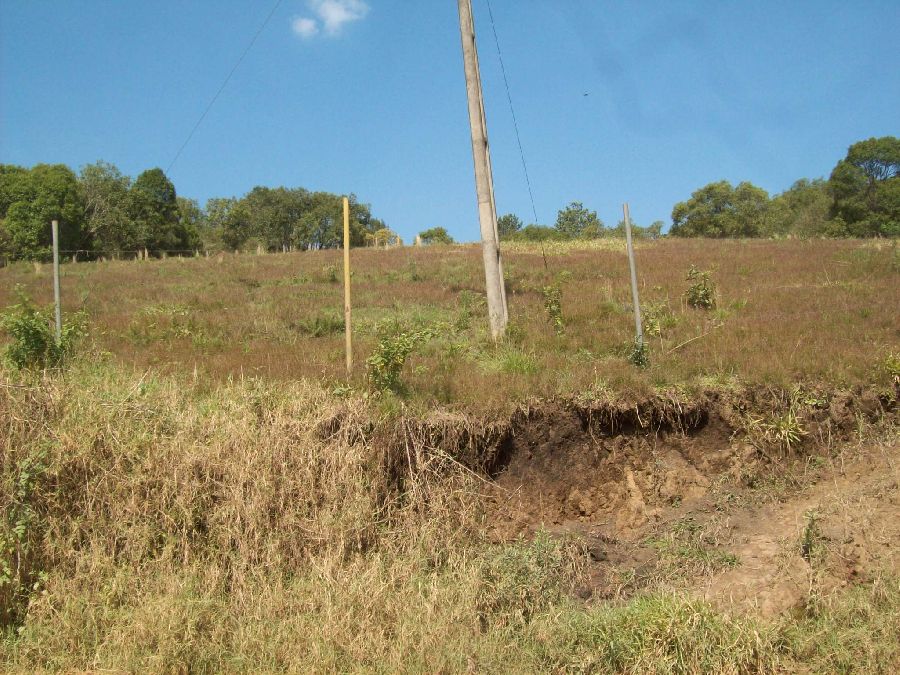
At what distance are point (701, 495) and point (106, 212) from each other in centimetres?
5239

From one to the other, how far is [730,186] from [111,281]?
220 ft

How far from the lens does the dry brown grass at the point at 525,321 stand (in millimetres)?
9008

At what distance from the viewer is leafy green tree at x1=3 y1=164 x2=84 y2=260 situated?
43.8 metres

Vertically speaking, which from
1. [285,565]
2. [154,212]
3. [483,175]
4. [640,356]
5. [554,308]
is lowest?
[285,565]

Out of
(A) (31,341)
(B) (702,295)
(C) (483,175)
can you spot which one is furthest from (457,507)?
(B) (702,295)

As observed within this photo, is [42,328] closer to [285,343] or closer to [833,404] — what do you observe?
[285,343]

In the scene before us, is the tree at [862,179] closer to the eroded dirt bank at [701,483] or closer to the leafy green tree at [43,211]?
the eroded dirt bank at [701,483]

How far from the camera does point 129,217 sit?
50.1 meters

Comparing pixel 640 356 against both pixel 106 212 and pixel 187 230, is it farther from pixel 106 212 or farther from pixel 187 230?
pixel 187 230

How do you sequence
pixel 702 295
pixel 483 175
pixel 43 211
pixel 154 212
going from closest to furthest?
1. pixel 483 175
2. pixel 702 295
3. pixel 43 211
4. pixel 154 212

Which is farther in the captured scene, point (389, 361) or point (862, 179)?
A: point (862, 179)

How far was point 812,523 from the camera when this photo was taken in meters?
7.12

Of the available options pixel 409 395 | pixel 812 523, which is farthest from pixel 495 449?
pixel 812 523

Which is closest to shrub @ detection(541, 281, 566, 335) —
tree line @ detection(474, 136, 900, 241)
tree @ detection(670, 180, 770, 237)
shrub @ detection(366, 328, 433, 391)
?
shrub @ detection(366, 328, 433, 391)
